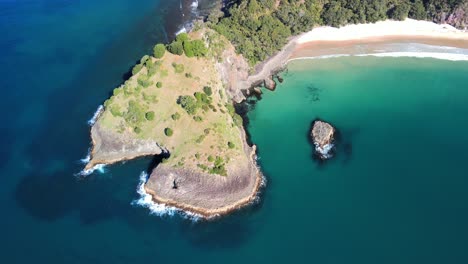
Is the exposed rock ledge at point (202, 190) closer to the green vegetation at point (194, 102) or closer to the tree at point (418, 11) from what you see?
the green vegetation at point (194, 102)

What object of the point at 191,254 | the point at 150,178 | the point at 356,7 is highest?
the point at 356,7

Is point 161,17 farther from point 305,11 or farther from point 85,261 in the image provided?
point 85,261

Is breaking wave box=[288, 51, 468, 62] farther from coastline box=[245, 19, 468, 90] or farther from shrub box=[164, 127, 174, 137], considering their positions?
shrub box=[164, 127, 174, 137]

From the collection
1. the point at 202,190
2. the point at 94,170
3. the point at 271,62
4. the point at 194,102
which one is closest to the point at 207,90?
the point at 194,102

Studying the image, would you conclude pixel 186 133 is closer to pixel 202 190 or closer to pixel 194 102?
pixel 194 102

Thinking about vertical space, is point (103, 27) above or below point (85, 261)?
above

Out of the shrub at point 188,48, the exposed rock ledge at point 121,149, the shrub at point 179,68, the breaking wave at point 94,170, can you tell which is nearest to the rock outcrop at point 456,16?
the shrub at point 188,48

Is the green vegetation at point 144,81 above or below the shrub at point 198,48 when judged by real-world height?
below

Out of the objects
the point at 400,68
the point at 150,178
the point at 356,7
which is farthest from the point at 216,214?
the point at 356,7
